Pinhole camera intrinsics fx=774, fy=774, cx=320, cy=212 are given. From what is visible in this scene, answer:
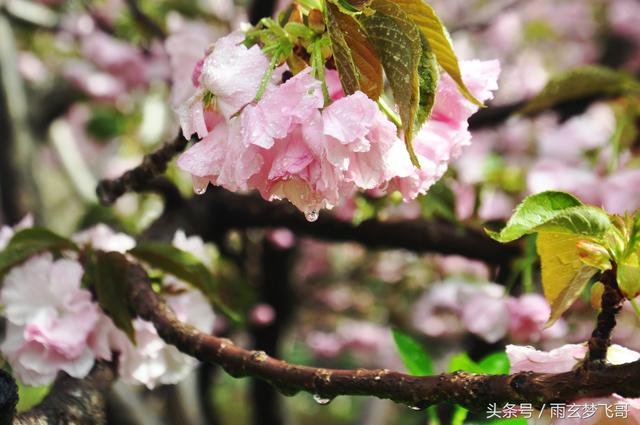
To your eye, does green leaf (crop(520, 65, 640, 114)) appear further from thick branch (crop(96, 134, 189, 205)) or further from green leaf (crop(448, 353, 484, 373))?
thick branch (crop(96, 134, 189, 205))

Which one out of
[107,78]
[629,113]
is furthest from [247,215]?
[107,78]

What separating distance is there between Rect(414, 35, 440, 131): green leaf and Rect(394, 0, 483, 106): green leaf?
0.01 meters

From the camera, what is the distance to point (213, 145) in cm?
66

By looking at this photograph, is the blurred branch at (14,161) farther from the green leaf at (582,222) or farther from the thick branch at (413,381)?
the green leaf at (582,222)

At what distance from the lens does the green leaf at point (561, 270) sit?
0.63 meters

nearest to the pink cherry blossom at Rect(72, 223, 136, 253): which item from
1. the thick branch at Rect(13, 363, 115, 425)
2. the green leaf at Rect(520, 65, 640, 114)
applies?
the thick branch at Rect(13, 363, 115, 425)

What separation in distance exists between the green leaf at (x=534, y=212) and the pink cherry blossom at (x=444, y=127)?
0.42 feet

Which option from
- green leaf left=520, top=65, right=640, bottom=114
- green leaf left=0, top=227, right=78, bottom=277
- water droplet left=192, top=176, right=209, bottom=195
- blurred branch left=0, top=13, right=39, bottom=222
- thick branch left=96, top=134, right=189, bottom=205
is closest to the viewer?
water droplet left=192, top=176, right=209, bottom=195

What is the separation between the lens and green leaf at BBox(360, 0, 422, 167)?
23.7 inches

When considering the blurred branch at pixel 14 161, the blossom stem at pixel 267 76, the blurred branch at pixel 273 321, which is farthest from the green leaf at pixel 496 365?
the blurred branch at pixel 273 321

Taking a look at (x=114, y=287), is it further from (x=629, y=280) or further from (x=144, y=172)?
(x=629, y=280)

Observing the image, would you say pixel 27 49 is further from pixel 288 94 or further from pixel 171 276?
pixel 288 94

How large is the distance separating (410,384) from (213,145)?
26 centimetres

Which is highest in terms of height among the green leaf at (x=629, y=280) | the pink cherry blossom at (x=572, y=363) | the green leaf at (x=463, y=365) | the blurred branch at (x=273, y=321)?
the green leaf at (x=629, y=280)
